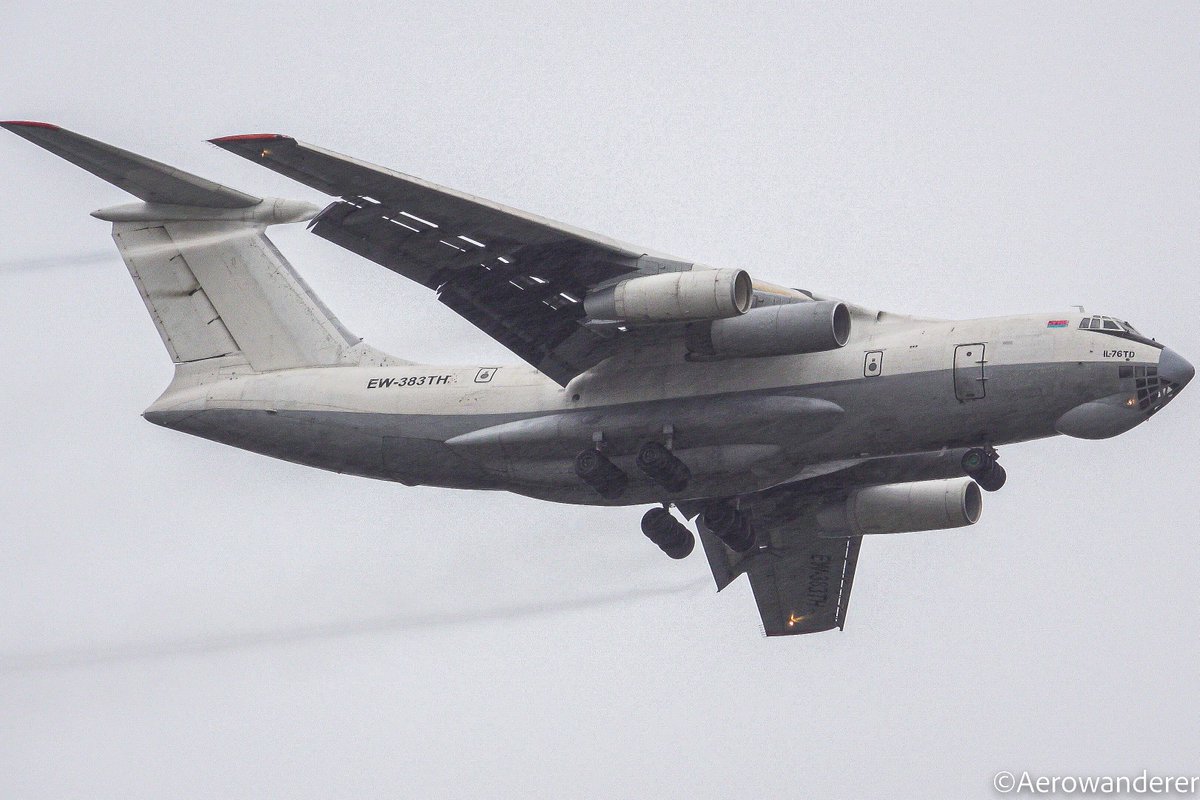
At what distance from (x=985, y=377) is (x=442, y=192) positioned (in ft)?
15.5

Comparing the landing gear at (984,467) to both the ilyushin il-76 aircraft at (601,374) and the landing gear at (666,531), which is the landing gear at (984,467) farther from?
the landing gear at (666,531)

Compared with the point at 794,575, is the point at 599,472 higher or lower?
higher

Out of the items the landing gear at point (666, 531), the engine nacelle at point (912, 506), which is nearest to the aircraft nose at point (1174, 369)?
the engine nacelle at point (912, 506)

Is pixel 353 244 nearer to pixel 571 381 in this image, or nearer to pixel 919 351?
pixel 571 381

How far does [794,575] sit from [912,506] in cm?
213

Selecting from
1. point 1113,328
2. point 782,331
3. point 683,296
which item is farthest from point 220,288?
point 1113,328

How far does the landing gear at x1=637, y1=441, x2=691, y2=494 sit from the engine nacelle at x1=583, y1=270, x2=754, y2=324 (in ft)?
4.56

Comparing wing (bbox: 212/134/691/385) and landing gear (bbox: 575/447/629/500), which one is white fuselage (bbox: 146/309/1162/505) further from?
wing (bbox: 212/134/691/385)

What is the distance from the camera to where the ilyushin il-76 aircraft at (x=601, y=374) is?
14.5 m

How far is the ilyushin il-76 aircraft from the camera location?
14.5 meters

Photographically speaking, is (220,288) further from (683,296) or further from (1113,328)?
(1113,328)

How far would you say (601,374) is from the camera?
16.0 m

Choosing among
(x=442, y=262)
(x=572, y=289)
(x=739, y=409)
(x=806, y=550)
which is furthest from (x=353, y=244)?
(x=806, y=550)

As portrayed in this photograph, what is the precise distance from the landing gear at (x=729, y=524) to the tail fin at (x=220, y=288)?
3715mm
